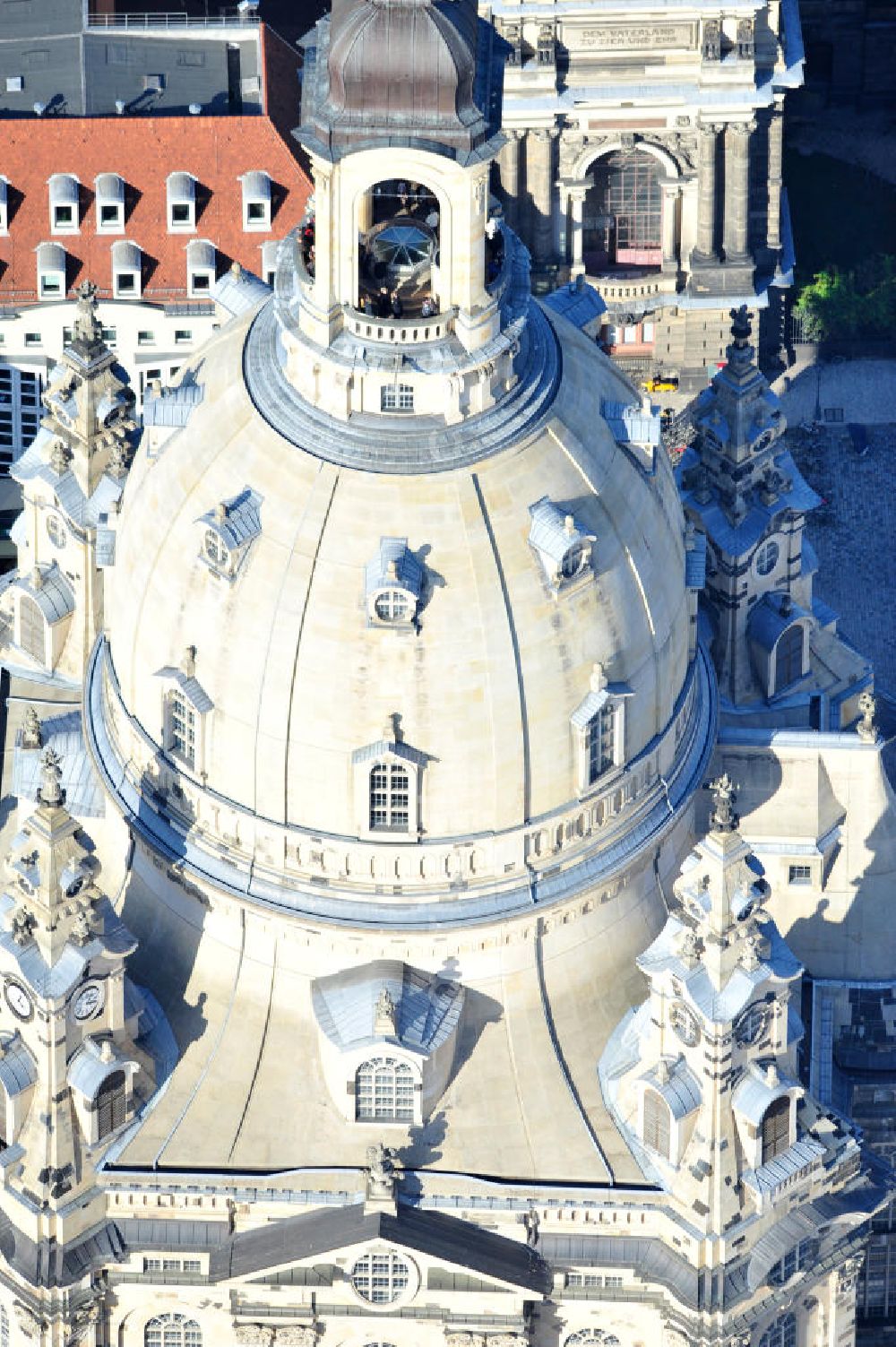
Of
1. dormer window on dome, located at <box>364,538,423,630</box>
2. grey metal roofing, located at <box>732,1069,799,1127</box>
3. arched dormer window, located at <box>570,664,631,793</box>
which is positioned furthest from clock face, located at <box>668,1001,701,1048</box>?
dormer window on dome, located at <box>364,538,423,630</box>

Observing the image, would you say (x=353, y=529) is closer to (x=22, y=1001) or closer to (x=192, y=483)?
(x=192, y=483)

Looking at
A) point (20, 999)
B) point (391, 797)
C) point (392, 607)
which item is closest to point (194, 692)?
point (391, 797)

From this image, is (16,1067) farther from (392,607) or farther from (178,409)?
(178,409)

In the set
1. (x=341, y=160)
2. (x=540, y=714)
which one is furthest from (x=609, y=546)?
(x=341, y=160)

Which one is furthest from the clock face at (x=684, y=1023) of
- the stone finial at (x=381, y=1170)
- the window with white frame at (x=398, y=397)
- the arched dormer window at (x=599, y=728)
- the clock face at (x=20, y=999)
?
the window with white frame at (x=398, y=397)

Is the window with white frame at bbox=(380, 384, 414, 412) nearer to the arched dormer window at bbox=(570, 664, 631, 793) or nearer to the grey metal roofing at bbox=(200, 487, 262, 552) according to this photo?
the grey metal roofing at bbox=(200, 487, 262, 552)

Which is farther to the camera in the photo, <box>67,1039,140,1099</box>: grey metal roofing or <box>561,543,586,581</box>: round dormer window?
<box>67,1039,140,1099</box>: grey metal roofing

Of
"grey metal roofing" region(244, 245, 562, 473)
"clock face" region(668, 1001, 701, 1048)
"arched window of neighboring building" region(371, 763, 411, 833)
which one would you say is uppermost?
"grey metal roofing" region(244, 245, 562, 473)
